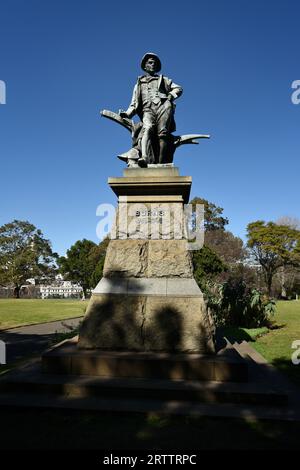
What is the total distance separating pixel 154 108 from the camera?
5.51 metres

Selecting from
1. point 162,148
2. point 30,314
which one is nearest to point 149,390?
point 162,148

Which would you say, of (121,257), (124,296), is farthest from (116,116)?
(124,296)

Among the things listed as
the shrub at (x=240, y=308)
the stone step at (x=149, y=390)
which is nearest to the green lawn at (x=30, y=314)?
the shrub at (x=240, y=308)

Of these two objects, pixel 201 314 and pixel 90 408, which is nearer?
pixel 90 408

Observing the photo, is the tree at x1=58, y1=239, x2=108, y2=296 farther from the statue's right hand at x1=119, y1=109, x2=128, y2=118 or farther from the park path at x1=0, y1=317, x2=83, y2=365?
the statue's right hand at x1=119, y1=109, x2=128, y2=118

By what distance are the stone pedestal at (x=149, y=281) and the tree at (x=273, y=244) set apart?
105ft

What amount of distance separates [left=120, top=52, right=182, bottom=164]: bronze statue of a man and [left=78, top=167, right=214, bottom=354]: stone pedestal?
551mm

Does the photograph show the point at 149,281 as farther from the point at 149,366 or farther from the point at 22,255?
the point at 22,255

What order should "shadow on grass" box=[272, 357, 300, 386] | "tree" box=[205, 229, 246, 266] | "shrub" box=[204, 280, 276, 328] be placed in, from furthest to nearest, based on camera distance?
"tree" box=[205, 229, 246, 266] → "shrub" box=[204, 280, 276, 328] → "shadow on grass" box=[272, 357, 300, 386]

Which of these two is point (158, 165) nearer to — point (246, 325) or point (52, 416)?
point (52, 416)

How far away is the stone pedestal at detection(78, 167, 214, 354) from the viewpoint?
4.27 m

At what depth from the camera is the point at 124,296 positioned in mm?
4449

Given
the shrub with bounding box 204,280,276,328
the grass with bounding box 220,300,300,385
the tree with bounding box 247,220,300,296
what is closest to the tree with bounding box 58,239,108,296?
the tree with bounding box 247,220,300,296

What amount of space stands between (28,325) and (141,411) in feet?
35.5
